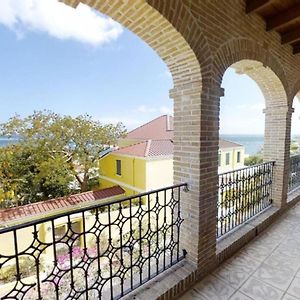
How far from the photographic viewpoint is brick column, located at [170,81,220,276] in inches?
85.4

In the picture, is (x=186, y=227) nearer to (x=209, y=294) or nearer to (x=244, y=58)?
(x=209, y=294)

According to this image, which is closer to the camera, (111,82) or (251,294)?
(251,294)

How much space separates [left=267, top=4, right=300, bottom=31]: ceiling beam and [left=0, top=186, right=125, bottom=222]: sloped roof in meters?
11.5

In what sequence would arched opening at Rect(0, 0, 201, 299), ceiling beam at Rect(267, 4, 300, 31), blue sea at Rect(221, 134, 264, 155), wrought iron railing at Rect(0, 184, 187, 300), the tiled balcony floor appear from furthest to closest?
blue sea at Rect(221, 134, 264, 155)
ceiling beam at Rect(267, 4, 300, 31)
the tiled balcony floor
arched opening at Rect(0, 0, 201, 299)
wrought iron railing at Rect(0, 184, 187, 300)

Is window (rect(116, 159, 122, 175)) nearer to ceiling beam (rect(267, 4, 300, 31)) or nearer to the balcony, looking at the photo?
the balcony

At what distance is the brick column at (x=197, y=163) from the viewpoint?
7.11ft

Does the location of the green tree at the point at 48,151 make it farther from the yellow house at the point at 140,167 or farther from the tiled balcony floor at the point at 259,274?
the tiled balcony floor at the point at 259,274

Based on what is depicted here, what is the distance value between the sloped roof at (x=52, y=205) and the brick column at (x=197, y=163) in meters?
10.4

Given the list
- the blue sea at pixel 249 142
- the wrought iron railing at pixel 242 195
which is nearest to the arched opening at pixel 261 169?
the wrought iron railing at pixel 242 195

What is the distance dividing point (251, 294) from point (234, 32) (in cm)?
275

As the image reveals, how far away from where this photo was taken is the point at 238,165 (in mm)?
20000

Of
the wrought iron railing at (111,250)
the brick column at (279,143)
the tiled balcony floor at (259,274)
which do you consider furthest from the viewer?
the brick column at (279,143)

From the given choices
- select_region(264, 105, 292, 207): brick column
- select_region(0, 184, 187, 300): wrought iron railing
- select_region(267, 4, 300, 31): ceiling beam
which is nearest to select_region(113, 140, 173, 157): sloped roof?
select_region(264, 105, 292, 207): brick column

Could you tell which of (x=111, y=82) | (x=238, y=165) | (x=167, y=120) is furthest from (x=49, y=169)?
(x=111, y=82)
